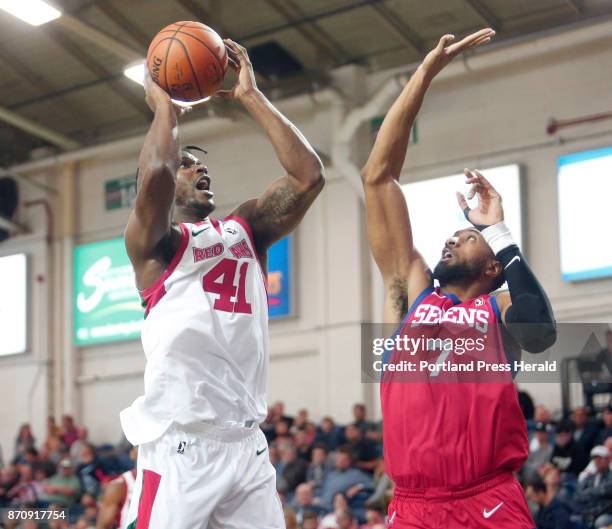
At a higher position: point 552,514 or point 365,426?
point 365,426

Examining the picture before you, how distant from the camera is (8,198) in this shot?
20.4m

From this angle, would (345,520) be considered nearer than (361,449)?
Yes

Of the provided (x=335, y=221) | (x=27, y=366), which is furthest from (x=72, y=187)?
(x=335, y=221)

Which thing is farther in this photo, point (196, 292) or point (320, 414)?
point (320, 414)

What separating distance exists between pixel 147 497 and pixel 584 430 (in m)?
8.13

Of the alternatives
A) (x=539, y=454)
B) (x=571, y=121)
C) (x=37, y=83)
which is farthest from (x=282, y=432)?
(x=37, y=83)

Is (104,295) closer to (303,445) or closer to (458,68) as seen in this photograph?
(303,445)

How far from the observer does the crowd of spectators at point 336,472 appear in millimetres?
10172

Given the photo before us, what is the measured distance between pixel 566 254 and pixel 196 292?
416 inches

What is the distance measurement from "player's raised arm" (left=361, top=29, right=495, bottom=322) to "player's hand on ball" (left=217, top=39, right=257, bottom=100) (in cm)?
77

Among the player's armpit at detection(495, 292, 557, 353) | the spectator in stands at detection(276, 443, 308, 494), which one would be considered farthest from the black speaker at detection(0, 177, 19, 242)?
the player's armpit at detection(495, 292, 557, 353)

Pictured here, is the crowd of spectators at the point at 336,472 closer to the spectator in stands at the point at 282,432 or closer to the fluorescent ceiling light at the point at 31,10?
the spectator in stands at the point at 282,432

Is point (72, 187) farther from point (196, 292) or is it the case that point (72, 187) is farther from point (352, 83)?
point (196, 292)

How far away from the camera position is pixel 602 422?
38.6 feet
